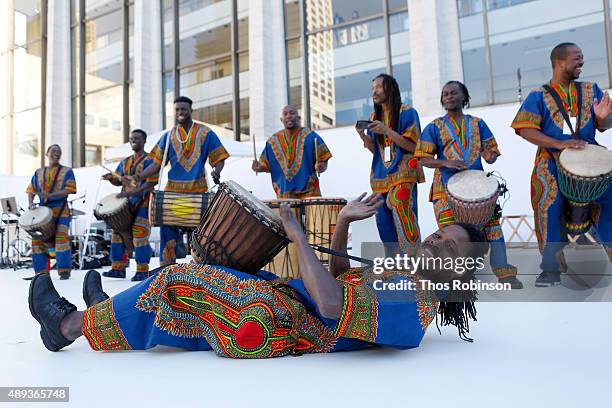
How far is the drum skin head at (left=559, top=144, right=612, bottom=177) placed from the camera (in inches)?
126

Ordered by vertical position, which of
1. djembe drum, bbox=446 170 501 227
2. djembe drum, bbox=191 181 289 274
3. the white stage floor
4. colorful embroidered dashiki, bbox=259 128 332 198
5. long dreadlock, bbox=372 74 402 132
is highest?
long dreadlock, bbox=372 74 402 132

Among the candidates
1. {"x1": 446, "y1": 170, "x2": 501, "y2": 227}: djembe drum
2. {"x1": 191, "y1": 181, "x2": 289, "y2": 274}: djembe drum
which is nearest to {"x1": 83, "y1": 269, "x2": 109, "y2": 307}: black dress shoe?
{"x1": 191, "y1": 181, "x2": 289, "y2": 274}: djembe drum

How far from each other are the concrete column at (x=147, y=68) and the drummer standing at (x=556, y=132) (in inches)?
434

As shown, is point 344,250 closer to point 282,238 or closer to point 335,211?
point 282,238

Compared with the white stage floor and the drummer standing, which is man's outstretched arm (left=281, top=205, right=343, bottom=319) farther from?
the drummer standing

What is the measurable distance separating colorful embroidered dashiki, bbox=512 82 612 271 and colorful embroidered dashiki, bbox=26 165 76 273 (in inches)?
196

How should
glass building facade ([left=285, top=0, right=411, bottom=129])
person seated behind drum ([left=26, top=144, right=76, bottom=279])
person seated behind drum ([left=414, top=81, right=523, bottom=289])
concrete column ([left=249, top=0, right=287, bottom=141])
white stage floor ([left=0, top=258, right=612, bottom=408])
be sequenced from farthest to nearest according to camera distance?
concrete column ([left=249, top=0, right=287, bottom=141]) < glass building facade ([left=285, top=0, right=411, bottom=129]) < person seated behind drum ([left=26, top=144, right=76, bottom=279]) < person seated behind drum ([left=414, top=81, right=523, bottom=289]) < white stage floor ([left=0, top=258, right=612, bottom=408])

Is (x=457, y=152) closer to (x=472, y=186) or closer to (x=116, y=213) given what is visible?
(x=472, y=186)

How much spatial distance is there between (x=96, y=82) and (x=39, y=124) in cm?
276

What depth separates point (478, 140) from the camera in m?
3.89

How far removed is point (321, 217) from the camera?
3861mm

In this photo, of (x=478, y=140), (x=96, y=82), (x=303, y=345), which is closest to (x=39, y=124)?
(x=96, y=82)

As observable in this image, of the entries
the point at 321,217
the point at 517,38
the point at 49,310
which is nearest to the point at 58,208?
the point at 321,217

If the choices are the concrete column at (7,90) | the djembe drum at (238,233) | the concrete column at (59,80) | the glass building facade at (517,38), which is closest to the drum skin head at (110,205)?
the djembe drum at (238,233)
